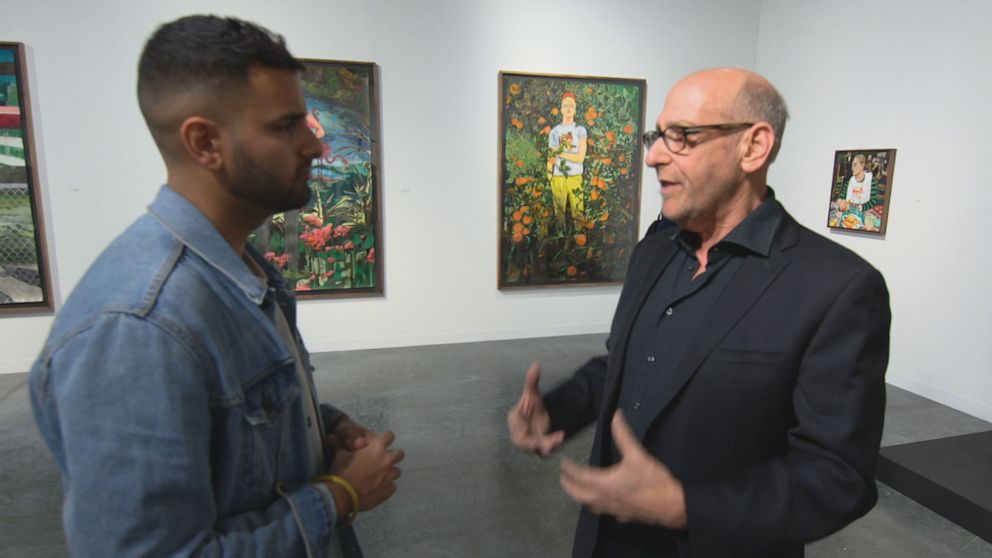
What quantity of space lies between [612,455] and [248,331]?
3.14ft

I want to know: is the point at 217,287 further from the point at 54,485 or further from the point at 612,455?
the point at 54,485

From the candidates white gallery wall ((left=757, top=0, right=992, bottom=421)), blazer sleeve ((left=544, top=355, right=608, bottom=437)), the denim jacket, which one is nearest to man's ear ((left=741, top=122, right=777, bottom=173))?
blazer sleeve ((left=544, top=355, right=608, bottom=437))

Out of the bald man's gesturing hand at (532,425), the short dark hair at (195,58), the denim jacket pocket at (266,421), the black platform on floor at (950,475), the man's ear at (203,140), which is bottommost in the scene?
the black platform on floor at (950,475)

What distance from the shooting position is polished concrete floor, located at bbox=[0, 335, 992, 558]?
2.43m

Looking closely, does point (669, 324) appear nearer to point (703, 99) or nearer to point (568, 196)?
point (703, 99)

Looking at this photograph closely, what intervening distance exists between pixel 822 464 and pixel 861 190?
4149 mm

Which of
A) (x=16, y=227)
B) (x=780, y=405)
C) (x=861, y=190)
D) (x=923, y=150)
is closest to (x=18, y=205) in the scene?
(x=16, y=227)

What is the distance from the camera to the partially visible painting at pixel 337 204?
462cm

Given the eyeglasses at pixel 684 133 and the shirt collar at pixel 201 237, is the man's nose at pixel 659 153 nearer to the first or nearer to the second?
the eyeglasses at pixel 684 133

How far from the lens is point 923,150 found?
395 centimetres

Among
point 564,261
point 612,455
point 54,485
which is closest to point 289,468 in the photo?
point 612,455

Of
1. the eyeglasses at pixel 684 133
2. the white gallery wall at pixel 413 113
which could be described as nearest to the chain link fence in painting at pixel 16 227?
the white gallery wall at pixel 413 113

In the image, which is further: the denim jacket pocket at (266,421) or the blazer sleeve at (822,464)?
the blazer sleeve at (822,464)

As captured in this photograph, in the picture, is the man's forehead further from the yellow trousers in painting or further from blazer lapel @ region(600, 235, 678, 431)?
the yellow trousers in painting
